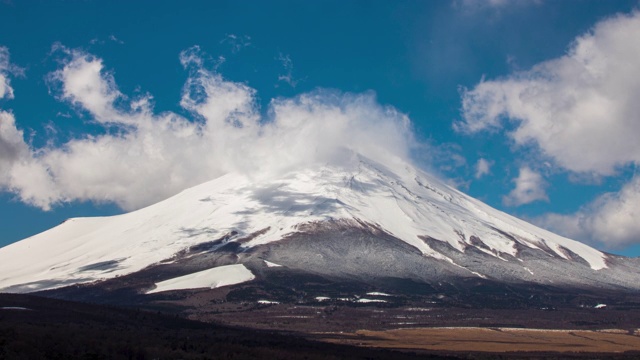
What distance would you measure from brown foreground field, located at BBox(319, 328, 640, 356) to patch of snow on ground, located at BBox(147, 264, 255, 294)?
6951cm

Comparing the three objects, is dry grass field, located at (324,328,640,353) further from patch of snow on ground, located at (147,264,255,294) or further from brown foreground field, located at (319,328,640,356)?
patch of snow on ground, located at (147,264,255,294)

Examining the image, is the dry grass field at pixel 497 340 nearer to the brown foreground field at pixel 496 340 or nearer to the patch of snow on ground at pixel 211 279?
the brown foreground field at pixel 496 340

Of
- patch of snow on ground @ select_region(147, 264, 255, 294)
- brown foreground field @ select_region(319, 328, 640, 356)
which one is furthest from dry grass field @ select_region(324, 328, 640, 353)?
patch of snow on ground @ select_region(147, 264, 255, 294)

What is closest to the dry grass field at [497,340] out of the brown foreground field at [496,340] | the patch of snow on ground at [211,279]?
the brown foreground field at [496,340]

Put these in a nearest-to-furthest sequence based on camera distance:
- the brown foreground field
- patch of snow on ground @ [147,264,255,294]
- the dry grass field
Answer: the brown foreground field
the dry grass field
patch of snow on ground @ [147,264,255,294]

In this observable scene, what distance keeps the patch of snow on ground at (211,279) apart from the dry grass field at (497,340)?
69.5 metres

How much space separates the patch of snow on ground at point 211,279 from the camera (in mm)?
178075

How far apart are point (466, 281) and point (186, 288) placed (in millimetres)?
81044

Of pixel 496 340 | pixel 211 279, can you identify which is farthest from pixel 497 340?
pixel 211 279

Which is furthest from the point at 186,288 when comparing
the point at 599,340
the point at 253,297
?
the point at 599,340

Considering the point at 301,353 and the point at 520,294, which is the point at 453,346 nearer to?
the point at 301,353

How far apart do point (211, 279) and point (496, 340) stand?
95.5 metres

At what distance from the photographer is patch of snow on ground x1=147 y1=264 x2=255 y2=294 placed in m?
178

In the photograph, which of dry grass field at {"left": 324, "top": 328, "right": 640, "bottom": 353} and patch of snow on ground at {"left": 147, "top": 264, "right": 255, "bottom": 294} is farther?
patch of snow on ground at {"left": 147, "top": 264, "right": 255, "bottom": 294}
